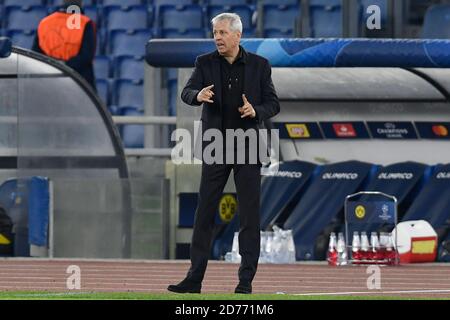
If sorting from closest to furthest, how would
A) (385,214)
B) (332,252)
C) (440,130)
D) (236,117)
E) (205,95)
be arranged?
(205,95) < (236,117) < (332,252) < (385,214) < (440,130)

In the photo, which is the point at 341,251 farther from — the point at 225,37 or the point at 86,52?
the point at 225,37

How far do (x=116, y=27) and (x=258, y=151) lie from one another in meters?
12.4

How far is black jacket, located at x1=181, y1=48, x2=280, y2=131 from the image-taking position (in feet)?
36.1

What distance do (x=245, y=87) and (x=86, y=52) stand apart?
27.5 ft

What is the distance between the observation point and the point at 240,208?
436 inches

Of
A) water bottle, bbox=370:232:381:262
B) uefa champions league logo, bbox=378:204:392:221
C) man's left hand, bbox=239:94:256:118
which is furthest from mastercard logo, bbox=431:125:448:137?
man's left hand, bbox=239:94:256:118

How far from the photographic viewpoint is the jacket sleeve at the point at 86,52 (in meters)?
19.2

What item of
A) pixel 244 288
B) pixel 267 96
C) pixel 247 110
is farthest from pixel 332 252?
pixel 247 110

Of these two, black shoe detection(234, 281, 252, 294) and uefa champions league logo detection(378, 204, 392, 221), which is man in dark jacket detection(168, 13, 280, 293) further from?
uefa champions league logo detection(378, 204, 392, 221)

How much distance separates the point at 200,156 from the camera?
1148 cm

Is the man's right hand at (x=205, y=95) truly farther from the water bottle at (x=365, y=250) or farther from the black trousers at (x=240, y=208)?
the water bottle at (x=365, y=250)

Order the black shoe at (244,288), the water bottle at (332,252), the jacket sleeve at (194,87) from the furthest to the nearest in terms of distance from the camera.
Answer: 1. the water bottle at (332,252)
2. the black shoe at (244,288)
3. the jacket sleeve at (194,87)

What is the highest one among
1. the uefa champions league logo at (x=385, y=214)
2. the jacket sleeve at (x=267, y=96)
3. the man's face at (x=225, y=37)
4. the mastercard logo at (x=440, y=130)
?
the man's face at (x=225, y=37)

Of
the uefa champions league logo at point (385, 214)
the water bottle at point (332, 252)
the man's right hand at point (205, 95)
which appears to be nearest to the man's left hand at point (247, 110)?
the man's right hand at point (205, 95)
